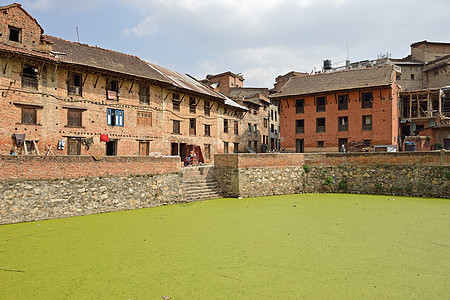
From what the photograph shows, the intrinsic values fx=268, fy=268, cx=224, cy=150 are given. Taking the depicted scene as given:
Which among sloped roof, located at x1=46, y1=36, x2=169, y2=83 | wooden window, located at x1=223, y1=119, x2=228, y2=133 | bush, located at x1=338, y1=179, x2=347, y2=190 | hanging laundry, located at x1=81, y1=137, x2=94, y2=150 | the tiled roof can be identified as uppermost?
sloped roof, located at x1=46, y1=36, x2=169, y2=83

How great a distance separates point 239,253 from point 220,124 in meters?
21.3

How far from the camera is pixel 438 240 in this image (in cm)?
820

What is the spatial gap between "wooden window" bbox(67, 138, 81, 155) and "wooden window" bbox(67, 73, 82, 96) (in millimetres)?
3135

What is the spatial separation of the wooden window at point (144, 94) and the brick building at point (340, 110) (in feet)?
44.2

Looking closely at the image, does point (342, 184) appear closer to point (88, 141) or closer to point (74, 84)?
point (88, 141)

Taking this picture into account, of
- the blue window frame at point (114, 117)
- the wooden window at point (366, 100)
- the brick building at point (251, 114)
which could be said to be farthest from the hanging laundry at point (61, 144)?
the wooden window at point (366, 100)

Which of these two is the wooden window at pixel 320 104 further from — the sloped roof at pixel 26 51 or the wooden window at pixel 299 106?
the sloped roof at pixel 26 51

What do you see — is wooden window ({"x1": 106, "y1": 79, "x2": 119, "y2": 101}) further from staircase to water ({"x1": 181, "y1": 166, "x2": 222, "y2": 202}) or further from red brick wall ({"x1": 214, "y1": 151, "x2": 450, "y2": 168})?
red brick wall ({"x1": 214, "y1": 151, "x2": 450, "y2": 168})

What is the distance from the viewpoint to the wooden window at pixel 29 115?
16.1 m

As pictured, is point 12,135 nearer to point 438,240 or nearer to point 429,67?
point 438,240

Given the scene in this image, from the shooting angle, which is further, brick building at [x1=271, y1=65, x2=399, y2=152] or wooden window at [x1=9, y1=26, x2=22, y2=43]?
brick building at [x1=271, y1=65, x2=399, y2=152]

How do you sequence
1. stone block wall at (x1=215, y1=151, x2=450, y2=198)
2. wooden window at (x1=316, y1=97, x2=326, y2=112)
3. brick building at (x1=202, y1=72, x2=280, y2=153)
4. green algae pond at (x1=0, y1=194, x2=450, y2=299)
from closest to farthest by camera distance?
green algae pond at (x1=0, y1=194, x2=450, y2=299) → stone block wall at (x1=215, y1=151, x2=450, y2=198) → wooden window at (x1=316, y1=97, x2=326, y2=112) → brick building at (x1=202, y1=72, x2=280, y2=153)

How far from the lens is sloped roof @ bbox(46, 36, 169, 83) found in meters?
18.0

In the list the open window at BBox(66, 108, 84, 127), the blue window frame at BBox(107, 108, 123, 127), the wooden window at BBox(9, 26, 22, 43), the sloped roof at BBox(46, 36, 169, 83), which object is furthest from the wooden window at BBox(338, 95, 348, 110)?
the wooden window at BBox(9, 26, 22, 43)
